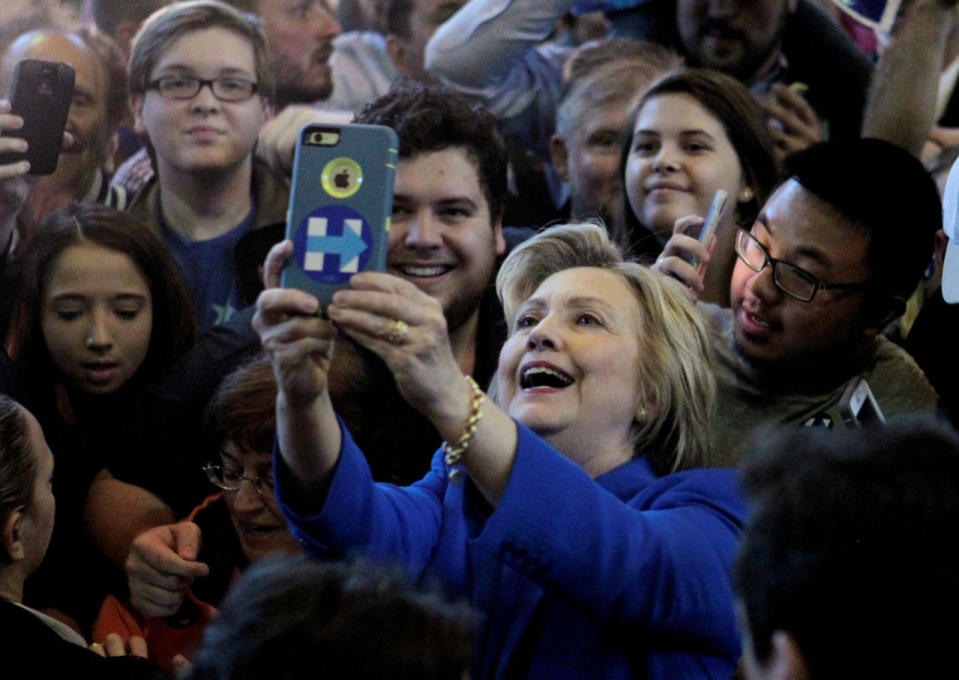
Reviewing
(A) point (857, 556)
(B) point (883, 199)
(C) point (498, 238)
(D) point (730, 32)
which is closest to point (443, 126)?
(C) point (498, 238)

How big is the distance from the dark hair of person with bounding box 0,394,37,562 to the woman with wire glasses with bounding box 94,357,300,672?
0.96 feet

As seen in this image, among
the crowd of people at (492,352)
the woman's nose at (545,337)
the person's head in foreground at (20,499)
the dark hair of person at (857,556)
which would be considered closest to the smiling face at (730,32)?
the crowd of people at (492,352)

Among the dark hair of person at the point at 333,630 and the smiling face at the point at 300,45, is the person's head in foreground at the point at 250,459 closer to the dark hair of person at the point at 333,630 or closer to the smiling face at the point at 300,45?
the smiling face at the point at 300,45

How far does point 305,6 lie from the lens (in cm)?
270

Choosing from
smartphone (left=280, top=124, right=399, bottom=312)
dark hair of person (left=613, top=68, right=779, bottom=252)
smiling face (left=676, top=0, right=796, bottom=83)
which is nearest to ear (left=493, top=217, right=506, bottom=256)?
dark hair of person (left=613, top=68, right=779, bottom=252)

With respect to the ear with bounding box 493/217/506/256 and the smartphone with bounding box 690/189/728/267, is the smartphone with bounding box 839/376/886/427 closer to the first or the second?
the smartphone with bounding box 690/189/728/267

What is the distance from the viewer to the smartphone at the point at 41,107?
244 cm

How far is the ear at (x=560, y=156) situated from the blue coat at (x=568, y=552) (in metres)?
1.28

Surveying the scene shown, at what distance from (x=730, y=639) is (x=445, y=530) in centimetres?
34

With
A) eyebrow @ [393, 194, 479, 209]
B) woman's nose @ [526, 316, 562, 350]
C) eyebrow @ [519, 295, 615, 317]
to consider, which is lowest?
woman's nose @ [526, 316, 562, 350]

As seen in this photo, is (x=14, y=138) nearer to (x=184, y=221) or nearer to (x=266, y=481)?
(x=184, y=221)

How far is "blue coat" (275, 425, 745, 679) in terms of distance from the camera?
51.1 inches

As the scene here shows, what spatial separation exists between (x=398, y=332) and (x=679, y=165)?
4.10 feet

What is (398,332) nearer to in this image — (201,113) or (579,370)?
(579,370)
